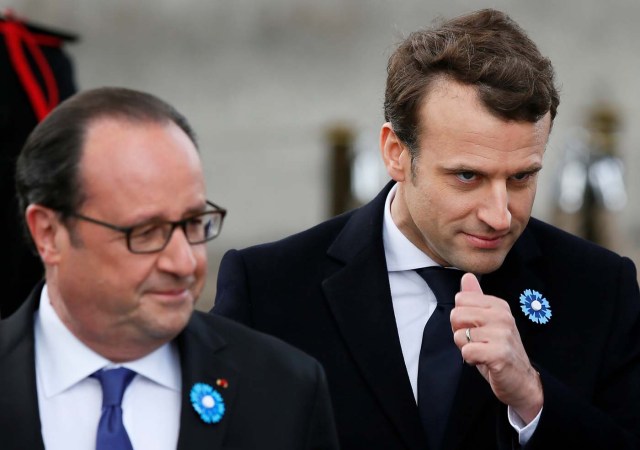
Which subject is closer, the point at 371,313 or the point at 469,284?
the point at 469,284

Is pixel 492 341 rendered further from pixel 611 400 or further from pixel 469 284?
pixel 611 400

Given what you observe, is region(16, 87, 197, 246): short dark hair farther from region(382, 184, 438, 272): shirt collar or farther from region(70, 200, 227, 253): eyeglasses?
region(382, 184, 438, 272): shirt collar

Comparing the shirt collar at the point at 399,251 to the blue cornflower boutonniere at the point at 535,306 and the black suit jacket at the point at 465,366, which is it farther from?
the blue cornflower boutonniere at the point at 535,306

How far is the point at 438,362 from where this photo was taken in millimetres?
4141

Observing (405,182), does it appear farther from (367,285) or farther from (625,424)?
(625,424)

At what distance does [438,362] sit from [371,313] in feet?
0.67

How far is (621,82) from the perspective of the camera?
16625 mm

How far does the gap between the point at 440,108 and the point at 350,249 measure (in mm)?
452

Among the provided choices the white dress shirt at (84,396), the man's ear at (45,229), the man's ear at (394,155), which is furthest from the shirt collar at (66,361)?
the man's ear at (394,155)

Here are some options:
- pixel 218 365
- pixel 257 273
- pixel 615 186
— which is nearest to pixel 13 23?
pixel 257 273

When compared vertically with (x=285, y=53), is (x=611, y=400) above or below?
above

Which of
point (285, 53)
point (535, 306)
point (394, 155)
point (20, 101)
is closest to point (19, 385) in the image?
point (394, 155)

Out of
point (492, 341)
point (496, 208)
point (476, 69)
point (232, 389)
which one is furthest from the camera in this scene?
point (476, 69)

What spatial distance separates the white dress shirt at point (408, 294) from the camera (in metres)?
4.18
